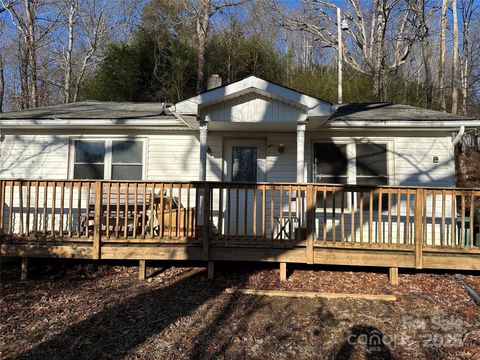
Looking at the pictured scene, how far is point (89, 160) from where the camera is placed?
26.7 ft

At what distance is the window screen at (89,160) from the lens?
319 inches

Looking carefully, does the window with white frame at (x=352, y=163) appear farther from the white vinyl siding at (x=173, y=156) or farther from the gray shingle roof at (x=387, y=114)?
the white vinyl siding at (x=173, y=156)

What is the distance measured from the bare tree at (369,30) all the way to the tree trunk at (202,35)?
4.06 meters

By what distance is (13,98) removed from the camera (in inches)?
907

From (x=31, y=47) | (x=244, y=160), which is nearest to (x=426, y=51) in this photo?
(x=244, y=160)

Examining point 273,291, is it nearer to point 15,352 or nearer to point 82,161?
point 15,352

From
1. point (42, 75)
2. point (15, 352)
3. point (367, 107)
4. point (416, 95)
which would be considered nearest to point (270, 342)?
point (15, 352)

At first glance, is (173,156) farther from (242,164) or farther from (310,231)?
(310,231)

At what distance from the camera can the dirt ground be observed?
3805 mm

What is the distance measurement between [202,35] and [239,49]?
2.19m

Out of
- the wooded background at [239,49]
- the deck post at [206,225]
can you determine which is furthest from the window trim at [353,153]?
the wooded background at [239,49]

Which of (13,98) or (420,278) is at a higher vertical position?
(13,98)

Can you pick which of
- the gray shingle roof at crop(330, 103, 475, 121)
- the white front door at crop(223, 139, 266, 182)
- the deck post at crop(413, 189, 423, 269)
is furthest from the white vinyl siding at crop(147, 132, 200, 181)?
the deck post at crop(413, 189, 423, 269)

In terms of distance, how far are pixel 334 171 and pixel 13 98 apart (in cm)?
2230
